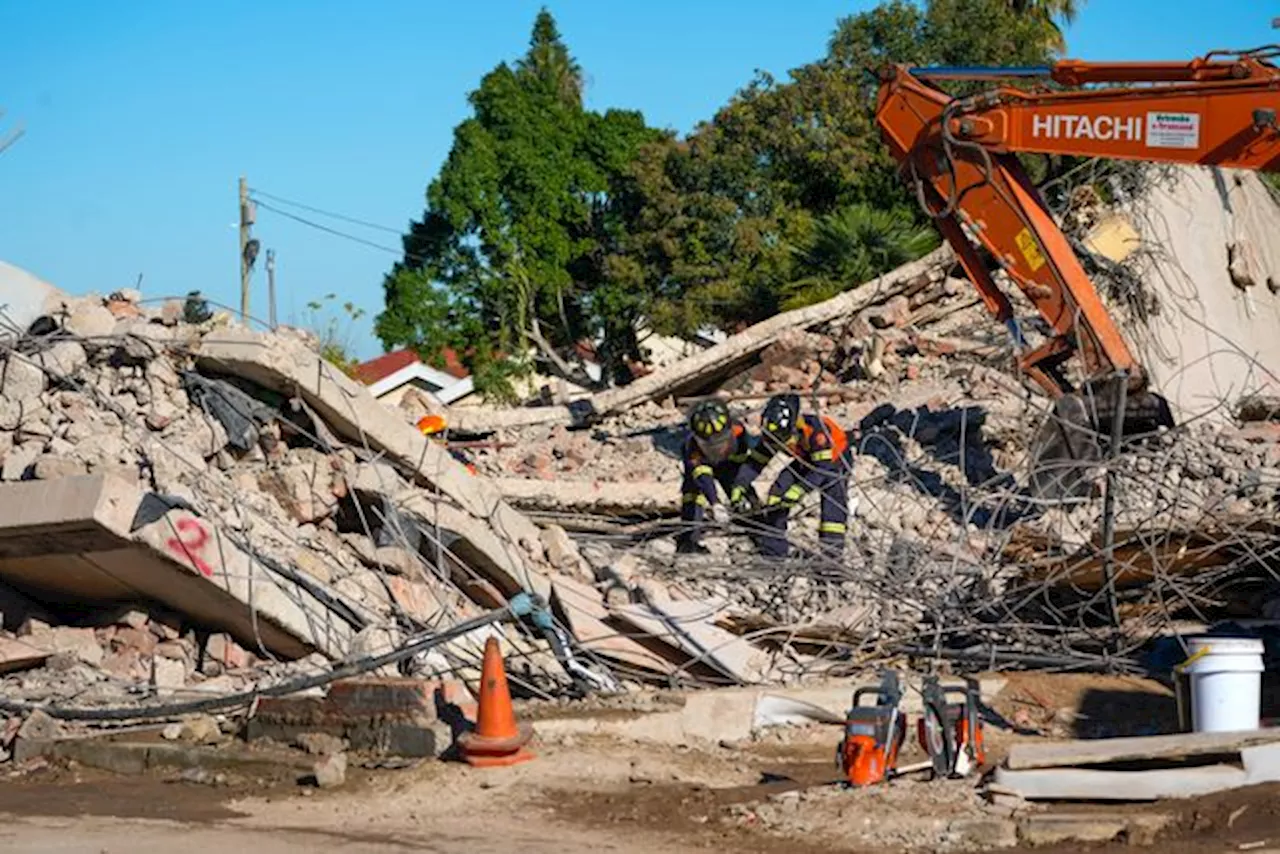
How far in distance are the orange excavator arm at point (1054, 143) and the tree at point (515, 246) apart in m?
20.4

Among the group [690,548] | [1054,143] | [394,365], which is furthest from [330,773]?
→ [394,365]

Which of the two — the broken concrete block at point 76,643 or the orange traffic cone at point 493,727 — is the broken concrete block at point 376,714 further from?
the broken concrete block at point 76,643

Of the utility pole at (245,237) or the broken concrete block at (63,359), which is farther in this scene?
the utility pole at (245,237)

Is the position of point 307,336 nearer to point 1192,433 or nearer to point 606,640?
point 606,640

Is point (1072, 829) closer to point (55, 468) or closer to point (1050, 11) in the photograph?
point (55, 468)

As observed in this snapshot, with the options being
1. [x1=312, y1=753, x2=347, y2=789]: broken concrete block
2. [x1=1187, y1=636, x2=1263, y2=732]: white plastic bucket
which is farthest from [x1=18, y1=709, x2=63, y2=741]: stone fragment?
[x1=1187, y1=636, x2=1263, y2=732]: white plastic bucket

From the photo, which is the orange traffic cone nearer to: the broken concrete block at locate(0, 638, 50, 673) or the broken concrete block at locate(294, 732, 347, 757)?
the broken concrete block at locate(294, 732, 347, 757)

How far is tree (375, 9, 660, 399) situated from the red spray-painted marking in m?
25.0

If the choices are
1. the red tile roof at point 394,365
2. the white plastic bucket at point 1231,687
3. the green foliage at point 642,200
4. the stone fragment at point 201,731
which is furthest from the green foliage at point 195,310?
the red tile roof at point 394,365

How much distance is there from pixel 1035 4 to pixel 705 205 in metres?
7.91

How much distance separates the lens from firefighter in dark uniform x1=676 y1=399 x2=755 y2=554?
1309cm

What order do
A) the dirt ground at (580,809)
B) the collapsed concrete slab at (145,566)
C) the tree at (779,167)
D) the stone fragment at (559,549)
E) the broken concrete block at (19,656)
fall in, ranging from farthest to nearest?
the tree at (779,167), the stone fragment at (559,549), the broken concrete block at (19,656), the collapsed concrete slab at (145,566), the dirt ground at (580,809)

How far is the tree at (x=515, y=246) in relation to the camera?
117ft

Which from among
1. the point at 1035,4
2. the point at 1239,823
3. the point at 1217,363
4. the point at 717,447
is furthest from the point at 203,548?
the point at 1035,4
